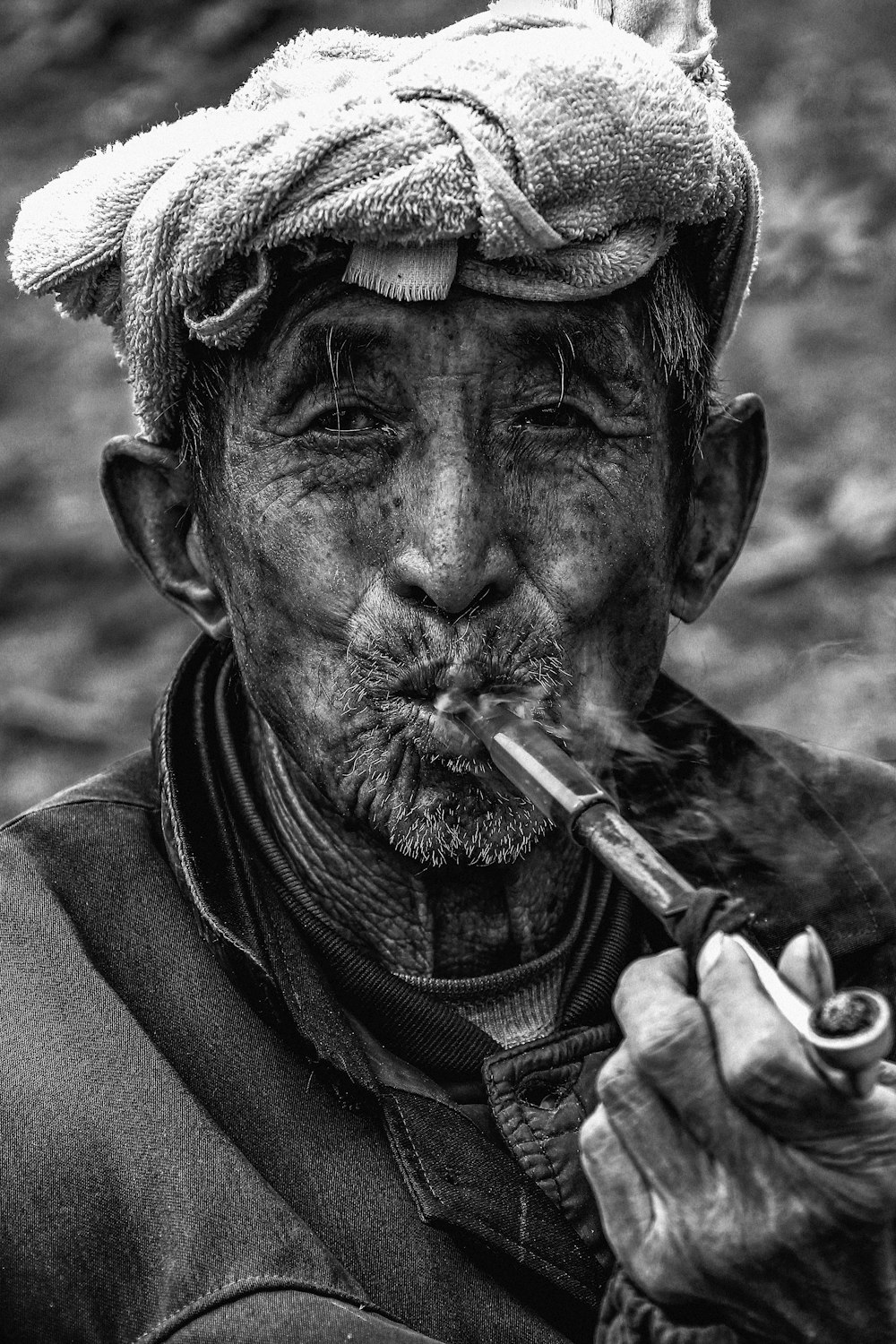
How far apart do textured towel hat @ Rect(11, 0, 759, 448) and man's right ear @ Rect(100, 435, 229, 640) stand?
251mm

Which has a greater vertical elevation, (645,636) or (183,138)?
(183,138)

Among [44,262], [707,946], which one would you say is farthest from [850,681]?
[707,946]

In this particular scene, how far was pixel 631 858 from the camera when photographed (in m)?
1.93

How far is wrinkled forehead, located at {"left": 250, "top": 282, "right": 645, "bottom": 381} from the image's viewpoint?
105 inches

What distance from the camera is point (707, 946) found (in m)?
1.81

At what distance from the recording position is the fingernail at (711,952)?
1795 millimetres

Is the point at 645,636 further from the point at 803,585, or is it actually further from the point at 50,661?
the point at 50,661

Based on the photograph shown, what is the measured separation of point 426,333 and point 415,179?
0.25 m

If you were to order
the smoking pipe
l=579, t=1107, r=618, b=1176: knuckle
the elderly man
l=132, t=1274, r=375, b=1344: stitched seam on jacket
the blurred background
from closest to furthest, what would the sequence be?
the smoking pipe
l=579, t=1107, r=618, b=1176: knuckle
l=132, t=1274, r=375, b=1344: stitched seam on jacket
the elderly man
the blurred background

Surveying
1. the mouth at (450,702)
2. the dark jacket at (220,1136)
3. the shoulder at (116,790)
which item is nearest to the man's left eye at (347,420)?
the mouth at (450,702)

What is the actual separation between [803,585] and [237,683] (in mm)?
3646

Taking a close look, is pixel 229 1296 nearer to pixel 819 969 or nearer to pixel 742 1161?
pixel 742 1161

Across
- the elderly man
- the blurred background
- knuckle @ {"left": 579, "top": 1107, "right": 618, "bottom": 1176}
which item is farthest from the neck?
the blurred background

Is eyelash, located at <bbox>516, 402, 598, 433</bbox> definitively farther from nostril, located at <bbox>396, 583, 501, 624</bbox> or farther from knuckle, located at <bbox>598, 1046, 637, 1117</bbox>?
knuckle, located at <bbox>598, 1046, 637, 1117</bbox>
